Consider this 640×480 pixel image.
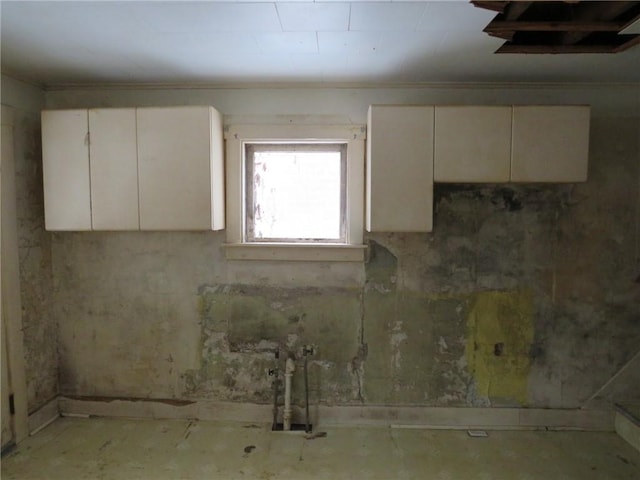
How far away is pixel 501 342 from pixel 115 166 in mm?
2682

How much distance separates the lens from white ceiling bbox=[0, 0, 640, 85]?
1542 mm

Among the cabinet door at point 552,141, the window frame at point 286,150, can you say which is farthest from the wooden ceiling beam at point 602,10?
the window frame at point 286,150

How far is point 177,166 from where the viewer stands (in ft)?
7.25

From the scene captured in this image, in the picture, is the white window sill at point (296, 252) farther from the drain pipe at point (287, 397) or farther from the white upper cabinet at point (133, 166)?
the drain pipe at point (287, 397)

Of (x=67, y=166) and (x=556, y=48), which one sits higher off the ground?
(x=556, y=48)

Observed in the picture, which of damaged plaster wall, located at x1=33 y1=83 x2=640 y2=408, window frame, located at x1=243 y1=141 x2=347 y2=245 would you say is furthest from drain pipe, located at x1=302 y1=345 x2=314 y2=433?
window frame, located at x1=243 y1=141 x2=347 y2=245

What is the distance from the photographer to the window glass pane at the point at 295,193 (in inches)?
101

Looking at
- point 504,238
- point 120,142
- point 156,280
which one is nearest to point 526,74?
point 504,238

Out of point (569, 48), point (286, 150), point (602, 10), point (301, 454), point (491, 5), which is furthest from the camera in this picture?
point (286, 150)

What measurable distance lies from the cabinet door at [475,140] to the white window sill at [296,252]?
790 millimetres

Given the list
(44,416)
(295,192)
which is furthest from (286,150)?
(44,416)

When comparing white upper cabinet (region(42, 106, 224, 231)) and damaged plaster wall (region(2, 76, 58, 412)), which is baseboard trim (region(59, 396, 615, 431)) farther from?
white upper cabinet (region(42, 106, 224, 231))

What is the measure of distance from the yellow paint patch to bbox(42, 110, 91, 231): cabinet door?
2.55m

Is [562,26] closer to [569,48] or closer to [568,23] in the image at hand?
[568,23]
